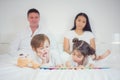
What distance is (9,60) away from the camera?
172 cm

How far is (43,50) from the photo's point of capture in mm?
1789

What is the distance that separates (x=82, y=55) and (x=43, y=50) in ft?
1.31

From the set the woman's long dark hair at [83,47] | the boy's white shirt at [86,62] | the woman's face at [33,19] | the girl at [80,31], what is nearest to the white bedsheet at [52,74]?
the boy's white shirt at [86,62]

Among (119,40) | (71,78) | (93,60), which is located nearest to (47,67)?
(71,78)

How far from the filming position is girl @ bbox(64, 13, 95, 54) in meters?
1.81

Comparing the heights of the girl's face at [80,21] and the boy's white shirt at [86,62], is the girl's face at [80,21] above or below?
above

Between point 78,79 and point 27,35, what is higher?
point 27,35

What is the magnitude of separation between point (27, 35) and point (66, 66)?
0.50 m

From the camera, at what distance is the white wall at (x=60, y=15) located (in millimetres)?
1811

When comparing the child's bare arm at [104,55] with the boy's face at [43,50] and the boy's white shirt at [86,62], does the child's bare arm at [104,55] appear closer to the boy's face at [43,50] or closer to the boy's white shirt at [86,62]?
the boy's white shirt at [86,62]

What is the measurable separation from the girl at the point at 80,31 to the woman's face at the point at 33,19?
0.34 meters

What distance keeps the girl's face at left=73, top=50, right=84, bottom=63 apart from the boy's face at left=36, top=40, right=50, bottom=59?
0.91ft

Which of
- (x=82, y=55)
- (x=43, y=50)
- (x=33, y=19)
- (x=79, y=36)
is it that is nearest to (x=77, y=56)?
(x=82, y=55)

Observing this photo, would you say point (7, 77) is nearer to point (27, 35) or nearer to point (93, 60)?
point (27, 35)
